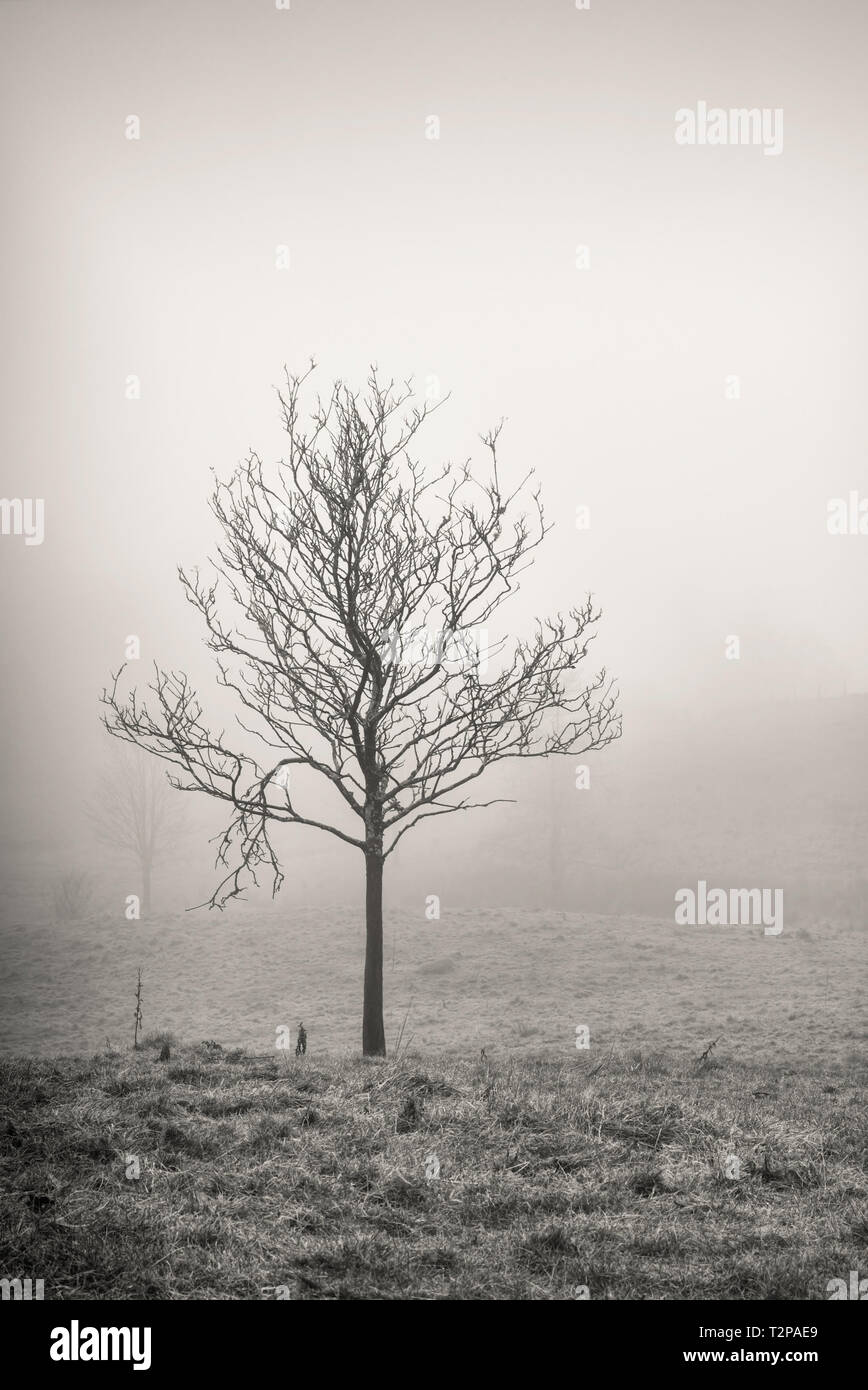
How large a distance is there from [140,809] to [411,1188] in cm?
4518

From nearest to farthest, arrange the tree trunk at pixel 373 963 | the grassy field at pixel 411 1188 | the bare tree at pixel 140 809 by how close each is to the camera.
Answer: the grassy field at pixel 411 1188 → the tree trunk at pixel 373 963 → the bare tree at pixel 140 809

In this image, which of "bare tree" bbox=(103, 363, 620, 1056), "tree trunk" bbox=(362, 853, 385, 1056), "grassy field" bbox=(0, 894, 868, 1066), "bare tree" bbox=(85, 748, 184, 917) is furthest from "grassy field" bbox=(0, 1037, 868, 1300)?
"bare tree" bbox=(85, 748, 184, 917)

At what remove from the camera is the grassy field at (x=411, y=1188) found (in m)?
5.80

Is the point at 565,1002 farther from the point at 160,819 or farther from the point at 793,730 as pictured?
Answer: the point at 793,730

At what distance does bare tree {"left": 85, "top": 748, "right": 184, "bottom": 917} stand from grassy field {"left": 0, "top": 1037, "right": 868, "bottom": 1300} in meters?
38.6

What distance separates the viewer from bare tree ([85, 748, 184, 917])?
48.2m

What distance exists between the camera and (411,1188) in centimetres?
723

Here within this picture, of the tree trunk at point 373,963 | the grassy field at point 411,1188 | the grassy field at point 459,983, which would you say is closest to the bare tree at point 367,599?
the tree trunk at point 373,963

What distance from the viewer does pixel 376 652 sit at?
13.9 meters

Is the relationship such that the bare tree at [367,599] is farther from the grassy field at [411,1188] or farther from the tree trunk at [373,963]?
the grassy field at [411,1188]

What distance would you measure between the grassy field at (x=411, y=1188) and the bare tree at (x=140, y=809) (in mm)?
38607

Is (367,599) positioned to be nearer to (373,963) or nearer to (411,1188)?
(373,963)
